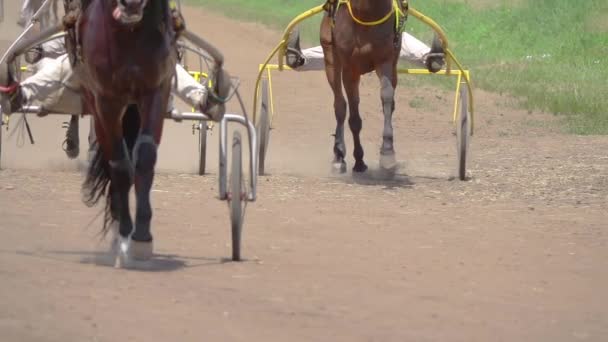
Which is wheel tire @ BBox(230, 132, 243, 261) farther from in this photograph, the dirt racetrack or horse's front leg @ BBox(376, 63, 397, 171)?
horse's front leg @ BBox(376, 63, 397, 171)

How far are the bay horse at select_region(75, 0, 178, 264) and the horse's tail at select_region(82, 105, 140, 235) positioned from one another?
0.25 meters

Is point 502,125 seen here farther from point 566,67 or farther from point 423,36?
point 423,36

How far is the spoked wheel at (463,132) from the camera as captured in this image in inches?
505

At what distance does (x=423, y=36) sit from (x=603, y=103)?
8842mm

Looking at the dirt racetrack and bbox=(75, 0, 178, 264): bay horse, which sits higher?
bbox=(75, 0, 178, 264): bay horse

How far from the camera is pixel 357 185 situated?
41.1 feet

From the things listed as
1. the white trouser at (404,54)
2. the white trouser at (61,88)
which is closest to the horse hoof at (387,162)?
the white trouser at (404,54)

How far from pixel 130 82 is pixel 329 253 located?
5.86 ft

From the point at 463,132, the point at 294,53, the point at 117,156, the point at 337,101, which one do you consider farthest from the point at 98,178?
the point at 294,53

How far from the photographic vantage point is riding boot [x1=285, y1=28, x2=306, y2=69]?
13.9 metres

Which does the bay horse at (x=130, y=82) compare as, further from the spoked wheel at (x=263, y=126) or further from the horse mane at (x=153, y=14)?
the spoked wheel at (x=263, y=126)

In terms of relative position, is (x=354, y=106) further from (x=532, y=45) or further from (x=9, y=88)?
(x=532, y=45)

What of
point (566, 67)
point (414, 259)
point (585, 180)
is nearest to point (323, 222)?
point (414, 259)

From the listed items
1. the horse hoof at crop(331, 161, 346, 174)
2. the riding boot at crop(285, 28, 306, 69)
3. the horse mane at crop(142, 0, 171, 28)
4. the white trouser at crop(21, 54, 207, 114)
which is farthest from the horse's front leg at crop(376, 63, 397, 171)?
the horse mane at crop(142, 0, 171, 28)
